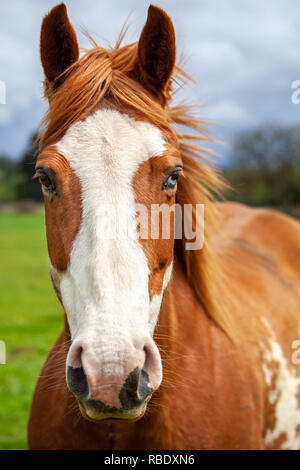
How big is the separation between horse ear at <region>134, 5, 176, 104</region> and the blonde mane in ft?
0.20

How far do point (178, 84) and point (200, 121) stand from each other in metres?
0.36

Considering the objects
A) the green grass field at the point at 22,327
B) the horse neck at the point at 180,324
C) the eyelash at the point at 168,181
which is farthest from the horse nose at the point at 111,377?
the green grass field at the point at 22,327

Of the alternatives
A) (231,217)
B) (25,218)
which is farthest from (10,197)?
(231,217)

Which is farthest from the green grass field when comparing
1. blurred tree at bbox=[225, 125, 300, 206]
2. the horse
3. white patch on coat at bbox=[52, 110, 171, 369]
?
blurred tree at bbox=[225, 125, 300, 206]

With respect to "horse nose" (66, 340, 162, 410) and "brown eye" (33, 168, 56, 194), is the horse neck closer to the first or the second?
"horse nose" (66, 340, 162, 410)

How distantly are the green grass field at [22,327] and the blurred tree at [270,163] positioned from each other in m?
19.8

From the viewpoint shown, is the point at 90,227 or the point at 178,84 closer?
the point at 90,227

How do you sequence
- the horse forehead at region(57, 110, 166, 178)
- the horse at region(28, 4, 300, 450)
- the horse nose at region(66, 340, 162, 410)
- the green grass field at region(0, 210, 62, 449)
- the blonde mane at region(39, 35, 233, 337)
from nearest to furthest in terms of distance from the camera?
the horse nose at region(66, 340, 162, 410) < the horse at region(28, 4, 300, 450) < the horse forehead at region(57, 110, 166, 178) < the blonde mane at region(39, 35, 233, 337) < the green grass field at region(0, 210, 62, 449)

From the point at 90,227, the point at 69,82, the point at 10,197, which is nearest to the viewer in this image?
the point at 90,227

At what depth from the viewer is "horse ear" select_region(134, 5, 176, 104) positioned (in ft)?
7.15

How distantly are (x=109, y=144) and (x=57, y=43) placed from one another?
71cm

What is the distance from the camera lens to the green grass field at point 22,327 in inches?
219

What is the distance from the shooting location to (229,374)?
2646 millimetres

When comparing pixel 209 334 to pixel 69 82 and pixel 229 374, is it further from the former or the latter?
pixel 69 82
